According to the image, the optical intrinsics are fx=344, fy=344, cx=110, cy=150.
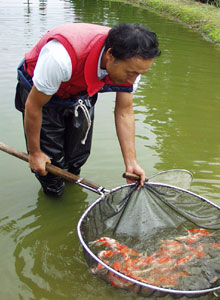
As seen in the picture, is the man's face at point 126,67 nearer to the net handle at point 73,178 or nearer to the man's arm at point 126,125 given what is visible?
the man's arm at point 126,125

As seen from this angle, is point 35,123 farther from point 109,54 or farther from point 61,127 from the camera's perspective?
point 109,54

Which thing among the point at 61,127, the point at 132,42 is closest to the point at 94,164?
the point at 61,127

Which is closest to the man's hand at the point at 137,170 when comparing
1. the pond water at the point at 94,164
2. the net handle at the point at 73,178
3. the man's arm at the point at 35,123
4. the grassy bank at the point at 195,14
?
the net handle at the point at 73,178

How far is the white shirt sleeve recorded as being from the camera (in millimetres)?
2104

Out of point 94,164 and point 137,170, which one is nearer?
point 137,170

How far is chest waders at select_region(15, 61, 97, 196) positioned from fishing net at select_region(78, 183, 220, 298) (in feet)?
2.23

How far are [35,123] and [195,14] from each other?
14.0 metres

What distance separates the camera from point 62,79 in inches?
87.4

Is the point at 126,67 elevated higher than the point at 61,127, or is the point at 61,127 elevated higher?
the point at 126,67

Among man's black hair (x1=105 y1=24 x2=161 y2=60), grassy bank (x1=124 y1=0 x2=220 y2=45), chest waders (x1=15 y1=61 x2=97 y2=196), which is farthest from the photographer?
grassy bank (x1=124 y1=0 x2=220 y2=45)

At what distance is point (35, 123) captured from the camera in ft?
7.84

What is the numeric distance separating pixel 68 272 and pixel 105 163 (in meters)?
1.70

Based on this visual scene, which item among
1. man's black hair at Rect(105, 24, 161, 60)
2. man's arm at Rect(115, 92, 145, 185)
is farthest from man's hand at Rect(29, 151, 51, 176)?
man's black hair at Rect(105, 24, 161, 60)

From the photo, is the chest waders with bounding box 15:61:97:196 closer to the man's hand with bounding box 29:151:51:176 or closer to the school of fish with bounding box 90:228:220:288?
the man's hand with bounding box 29:151:51:176
